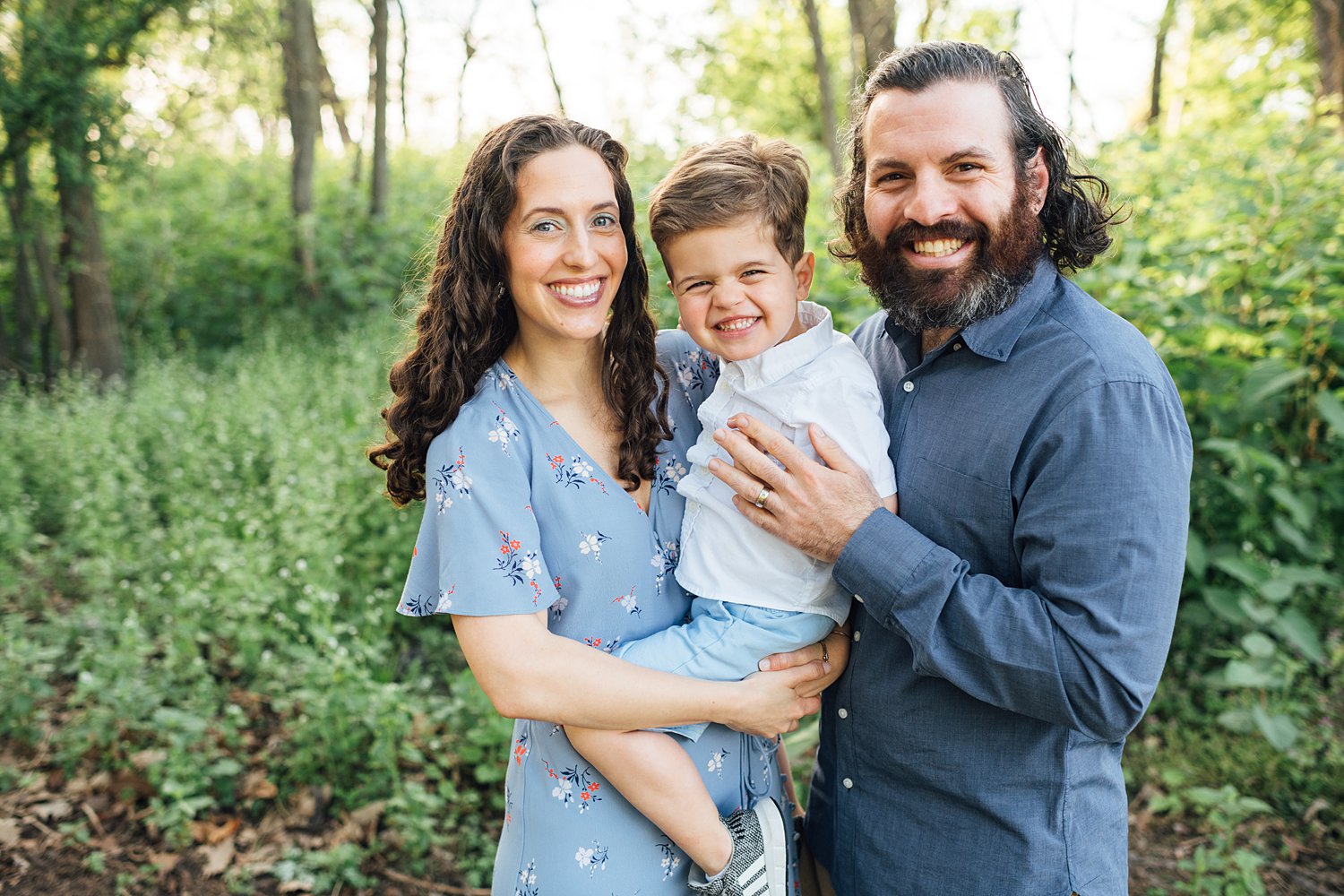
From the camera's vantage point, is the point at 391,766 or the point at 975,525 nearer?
the point at 975,525

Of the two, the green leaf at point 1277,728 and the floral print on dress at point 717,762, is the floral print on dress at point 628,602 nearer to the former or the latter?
the floral print on dress at point 717,762

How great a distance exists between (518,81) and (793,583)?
592 inches

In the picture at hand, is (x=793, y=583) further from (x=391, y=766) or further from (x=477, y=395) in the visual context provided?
(x=391, y=766)

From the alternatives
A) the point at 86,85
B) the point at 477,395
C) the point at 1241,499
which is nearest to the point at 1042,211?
the point at 477,395

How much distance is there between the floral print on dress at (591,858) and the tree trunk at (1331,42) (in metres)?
8.36

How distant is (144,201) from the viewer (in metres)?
12.4

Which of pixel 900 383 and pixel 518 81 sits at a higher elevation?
pixel 518 81

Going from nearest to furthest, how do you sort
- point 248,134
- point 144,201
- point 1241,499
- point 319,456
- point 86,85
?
point 1241,499 → point 319,456 → point 86,85 → point 144,201 → point 248,134

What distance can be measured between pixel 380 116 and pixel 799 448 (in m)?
9.64

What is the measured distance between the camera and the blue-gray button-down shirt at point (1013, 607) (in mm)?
1444

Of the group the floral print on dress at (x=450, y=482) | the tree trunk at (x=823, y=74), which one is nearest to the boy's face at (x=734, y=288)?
the floral print on dress at (x=450, y=482)

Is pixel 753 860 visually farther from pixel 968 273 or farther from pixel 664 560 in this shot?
pixel 968 273

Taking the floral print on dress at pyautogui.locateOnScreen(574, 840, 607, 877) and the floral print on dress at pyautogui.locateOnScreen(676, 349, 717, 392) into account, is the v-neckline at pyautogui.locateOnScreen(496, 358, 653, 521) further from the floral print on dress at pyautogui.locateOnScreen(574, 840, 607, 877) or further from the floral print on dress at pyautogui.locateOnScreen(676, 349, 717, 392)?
the floral print on dress at pyautogui.locateOnScreen(574, 840, 607, 877)

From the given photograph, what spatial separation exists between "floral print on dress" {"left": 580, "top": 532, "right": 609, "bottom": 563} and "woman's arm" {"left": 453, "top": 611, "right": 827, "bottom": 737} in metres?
0.15
